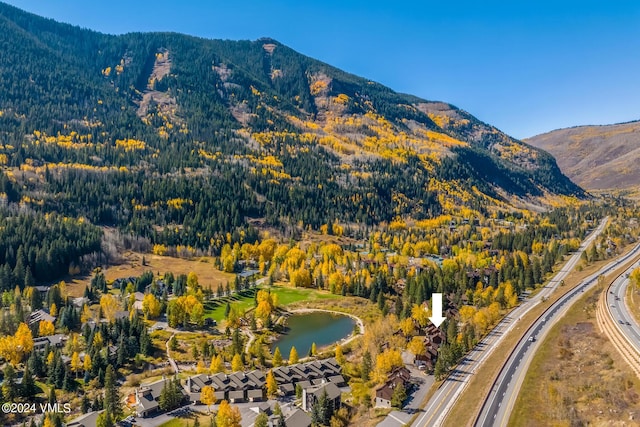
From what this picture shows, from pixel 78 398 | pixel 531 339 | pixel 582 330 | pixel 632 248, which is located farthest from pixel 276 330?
pixel 632 248

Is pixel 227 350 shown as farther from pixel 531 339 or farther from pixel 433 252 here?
pixel 433 252

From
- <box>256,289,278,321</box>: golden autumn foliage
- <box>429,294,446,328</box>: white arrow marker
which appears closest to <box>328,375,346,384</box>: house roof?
<box>429,294,446,328</box>: white arrow marker

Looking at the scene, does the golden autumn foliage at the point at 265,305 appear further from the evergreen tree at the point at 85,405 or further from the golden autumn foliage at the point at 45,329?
the evergreen tree at the point at 85,405

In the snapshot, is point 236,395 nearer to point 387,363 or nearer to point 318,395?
point 318,395

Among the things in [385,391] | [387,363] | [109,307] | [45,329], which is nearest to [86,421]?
[385,391]

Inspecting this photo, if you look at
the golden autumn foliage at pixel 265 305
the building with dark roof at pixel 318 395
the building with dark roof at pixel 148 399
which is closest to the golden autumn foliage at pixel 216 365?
the building with dark roof at pixel 148 399
